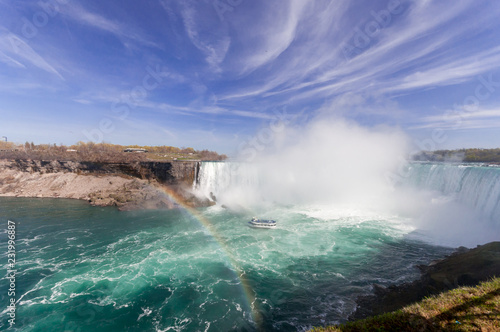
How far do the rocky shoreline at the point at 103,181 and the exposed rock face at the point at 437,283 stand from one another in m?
31.1

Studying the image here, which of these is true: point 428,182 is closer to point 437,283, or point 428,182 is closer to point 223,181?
point 437,283

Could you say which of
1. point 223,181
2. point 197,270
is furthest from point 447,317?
point 223,181

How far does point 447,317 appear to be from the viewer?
6508mm

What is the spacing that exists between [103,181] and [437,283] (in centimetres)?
5598

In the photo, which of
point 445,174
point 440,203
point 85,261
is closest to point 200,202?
point 85,261

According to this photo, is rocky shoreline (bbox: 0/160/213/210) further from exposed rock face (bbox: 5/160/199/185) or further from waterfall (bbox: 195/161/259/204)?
waterfall (bbox: 195/161/259/204)

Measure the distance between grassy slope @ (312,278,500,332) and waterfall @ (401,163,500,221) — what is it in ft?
87.4

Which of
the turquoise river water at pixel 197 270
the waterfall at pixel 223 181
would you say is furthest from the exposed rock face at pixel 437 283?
the waterfall at pixel 223 181

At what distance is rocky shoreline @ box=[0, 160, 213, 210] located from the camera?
128ft

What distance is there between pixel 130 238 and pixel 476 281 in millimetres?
29558

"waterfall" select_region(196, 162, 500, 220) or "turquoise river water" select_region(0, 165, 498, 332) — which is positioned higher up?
"waterfall" select_region(196, 162, 500, 220)

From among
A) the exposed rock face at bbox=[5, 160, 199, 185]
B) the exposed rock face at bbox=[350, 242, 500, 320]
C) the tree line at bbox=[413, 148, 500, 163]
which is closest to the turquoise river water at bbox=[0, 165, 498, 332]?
the exposed rock face at bbox=[350, 242, 500, 320]

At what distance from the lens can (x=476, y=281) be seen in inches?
430

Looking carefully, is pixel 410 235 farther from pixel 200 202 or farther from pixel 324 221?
pixel 200 202
